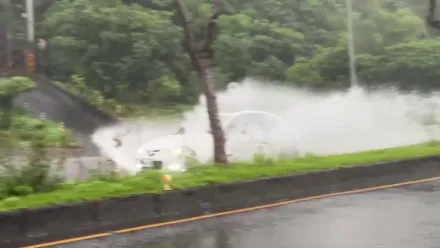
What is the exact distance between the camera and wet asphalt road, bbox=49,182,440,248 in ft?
25.5

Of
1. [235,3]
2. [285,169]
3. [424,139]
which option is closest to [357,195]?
[285,169]

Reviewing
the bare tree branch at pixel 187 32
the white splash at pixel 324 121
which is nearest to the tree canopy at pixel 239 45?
the white splash at pixel 324 121

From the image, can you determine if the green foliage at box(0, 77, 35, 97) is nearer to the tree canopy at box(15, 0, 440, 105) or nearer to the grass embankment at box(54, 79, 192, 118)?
the grass embankment at box(54, 79, 192, 118)

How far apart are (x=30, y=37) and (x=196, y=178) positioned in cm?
1547

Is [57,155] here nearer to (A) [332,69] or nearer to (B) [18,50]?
(B) [18,50]

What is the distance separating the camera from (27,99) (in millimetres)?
22094

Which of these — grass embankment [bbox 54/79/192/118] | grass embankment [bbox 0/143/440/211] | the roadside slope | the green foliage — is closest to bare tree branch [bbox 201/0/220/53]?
Answer: grass embankment [bbox 0/143/440/211]

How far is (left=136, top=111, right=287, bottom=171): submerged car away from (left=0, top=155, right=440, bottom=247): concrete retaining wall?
158cm

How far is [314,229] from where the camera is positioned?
8539 mm

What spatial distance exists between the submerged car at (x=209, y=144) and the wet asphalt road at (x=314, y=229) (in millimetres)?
2697

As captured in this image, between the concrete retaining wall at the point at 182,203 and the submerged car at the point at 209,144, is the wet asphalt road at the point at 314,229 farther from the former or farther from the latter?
the submerged car at the point at 209,144

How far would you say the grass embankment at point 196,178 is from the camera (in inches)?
349

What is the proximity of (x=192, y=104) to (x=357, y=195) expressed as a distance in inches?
490

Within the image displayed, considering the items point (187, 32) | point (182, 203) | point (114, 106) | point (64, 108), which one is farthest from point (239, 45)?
point (182, 203)
